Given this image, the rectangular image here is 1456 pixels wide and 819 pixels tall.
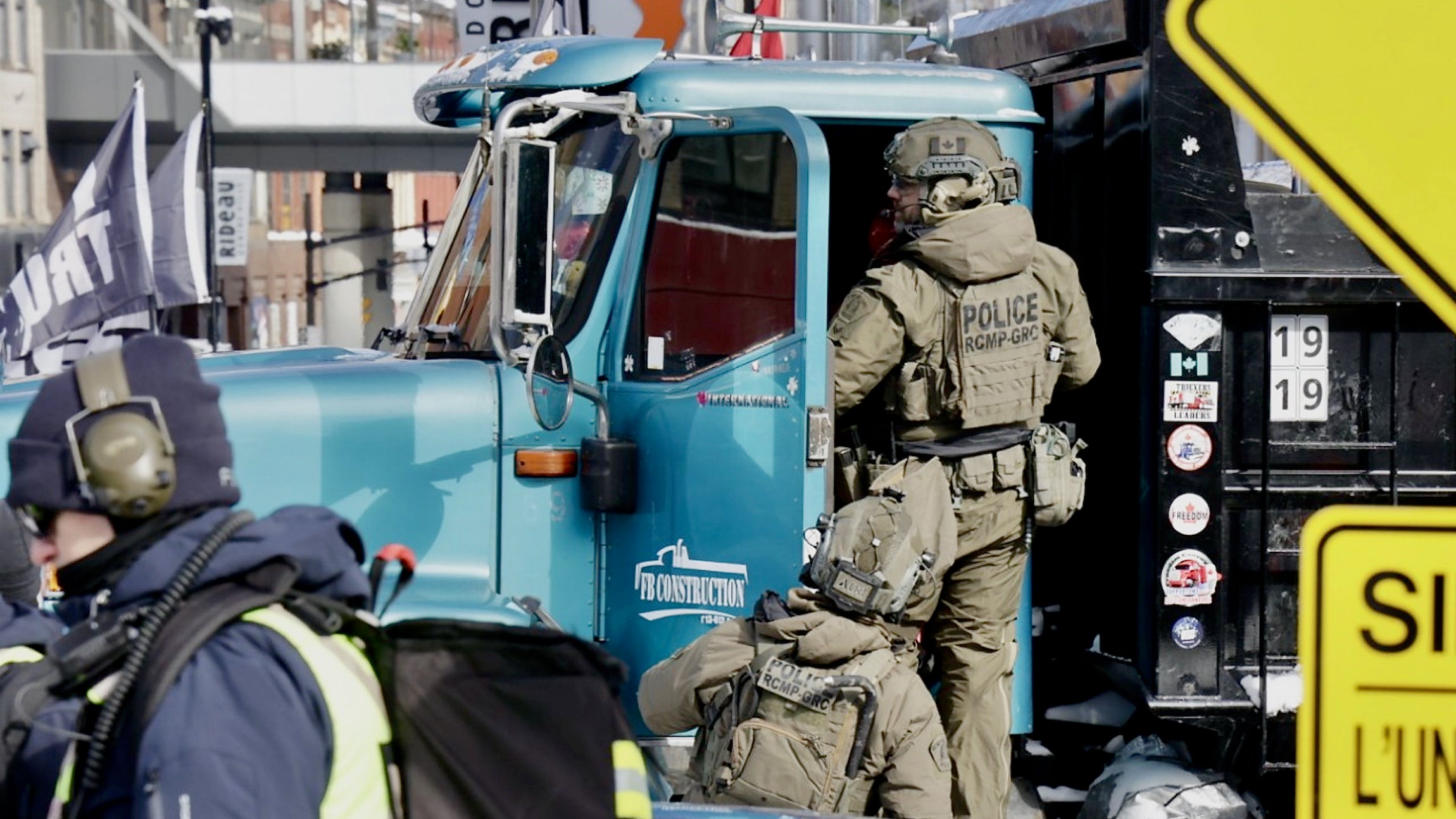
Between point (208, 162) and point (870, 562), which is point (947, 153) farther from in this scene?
point (208, 162)

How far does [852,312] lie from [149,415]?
2.75 meters

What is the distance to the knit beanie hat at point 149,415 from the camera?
82.9 inches

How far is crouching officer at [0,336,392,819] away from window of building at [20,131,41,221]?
25.9 m

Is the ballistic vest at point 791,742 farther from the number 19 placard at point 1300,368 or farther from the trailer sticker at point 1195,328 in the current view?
the number 19 placard at point 1300,368

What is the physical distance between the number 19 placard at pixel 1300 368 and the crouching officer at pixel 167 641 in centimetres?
303

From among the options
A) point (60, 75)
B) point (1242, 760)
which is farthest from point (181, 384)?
point (60, 75)

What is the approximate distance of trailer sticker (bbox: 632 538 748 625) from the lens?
4.64m

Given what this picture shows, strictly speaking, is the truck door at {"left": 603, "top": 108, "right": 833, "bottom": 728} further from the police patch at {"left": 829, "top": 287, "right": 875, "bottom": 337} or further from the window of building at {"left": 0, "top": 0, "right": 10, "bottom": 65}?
the window of building at {"left": 0, "top": 0, "right": 10, "bottom": 65}

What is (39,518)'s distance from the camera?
7.07 ft

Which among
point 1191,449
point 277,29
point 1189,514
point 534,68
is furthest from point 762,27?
point 277,29

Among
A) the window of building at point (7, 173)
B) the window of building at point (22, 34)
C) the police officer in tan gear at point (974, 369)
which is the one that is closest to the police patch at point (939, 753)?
the police officer in tan gear at point (974, 369)

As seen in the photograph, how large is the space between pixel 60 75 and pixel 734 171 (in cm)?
2473

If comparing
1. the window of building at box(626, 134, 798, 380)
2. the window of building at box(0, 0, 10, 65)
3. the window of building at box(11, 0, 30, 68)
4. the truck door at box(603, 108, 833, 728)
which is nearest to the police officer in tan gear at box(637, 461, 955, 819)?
the truck door at box(603, 108, 833, 728)

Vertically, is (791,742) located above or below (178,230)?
below
